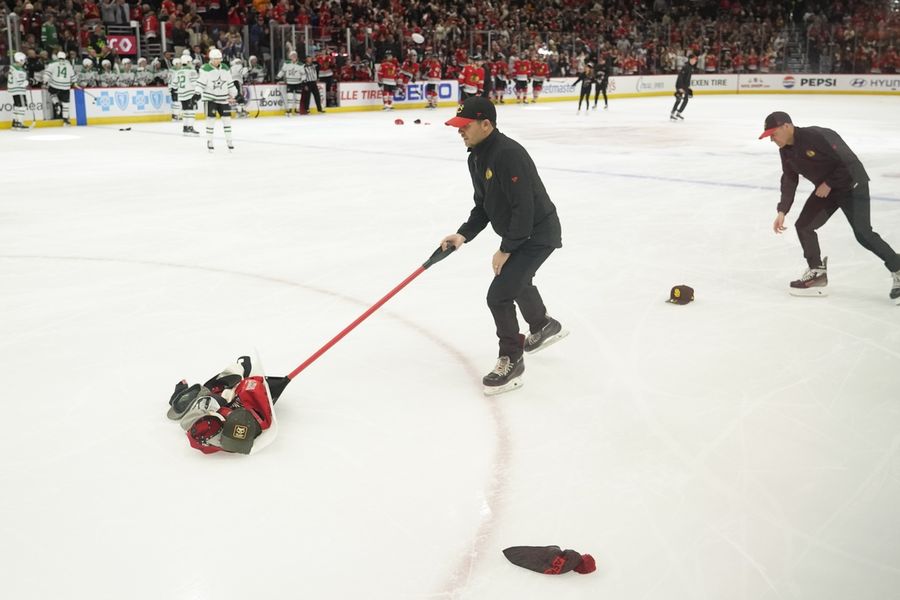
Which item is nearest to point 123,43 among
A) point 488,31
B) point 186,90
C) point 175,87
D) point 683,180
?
point 175,87

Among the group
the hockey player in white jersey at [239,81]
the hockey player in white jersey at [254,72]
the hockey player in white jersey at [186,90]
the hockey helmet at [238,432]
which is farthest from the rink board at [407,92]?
the hockey helmet at [238,432]

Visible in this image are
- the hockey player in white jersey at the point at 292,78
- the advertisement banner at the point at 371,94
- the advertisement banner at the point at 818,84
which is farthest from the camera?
the advertisement banner at the point at 818,84

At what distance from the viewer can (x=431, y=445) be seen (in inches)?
120

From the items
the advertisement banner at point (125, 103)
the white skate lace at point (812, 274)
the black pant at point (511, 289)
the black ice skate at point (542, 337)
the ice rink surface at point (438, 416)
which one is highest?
the advertisement banner at point (125, 103)

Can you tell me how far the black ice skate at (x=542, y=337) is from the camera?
4.05 m

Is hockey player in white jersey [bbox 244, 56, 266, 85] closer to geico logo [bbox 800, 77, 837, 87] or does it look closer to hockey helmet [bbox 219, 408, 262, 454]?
hockey helmet [bbox 219, 408, 262, 454]

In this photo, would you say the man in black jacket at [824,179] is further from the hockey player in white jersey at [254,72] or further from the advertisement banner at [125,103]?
the hockey player in white jersey at [254,72]

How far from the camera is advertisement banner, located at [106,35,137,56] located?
58.4ft

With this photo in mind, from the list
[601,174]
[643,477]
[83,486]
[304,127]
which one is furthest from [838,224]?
[304,127]

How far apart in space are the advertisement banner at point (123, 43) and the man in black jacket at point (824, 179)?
16.1m

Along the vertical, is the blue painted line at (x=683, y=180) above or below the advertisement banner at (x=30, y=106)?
below

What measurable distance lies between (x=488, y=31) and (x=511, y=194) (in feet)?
77.5

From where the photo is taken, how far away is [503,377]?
11.7 ft

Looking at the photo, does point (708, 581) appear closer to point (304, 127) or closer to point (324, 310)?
point (324, 310)
